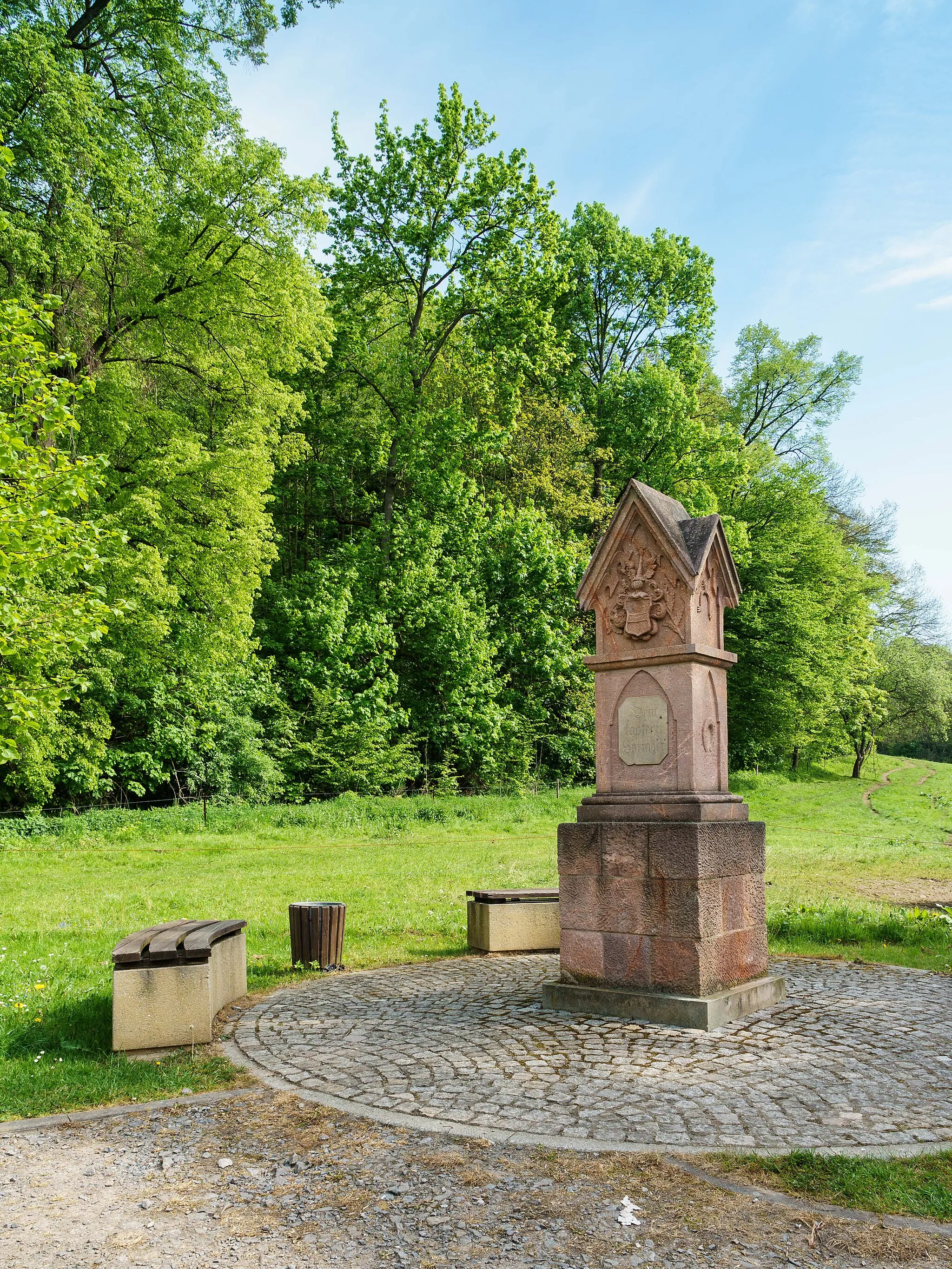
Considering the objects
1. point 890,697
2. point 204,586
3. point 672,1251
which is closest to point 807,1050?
point 672,1251

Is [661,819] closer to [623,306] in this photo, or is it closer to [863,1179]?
[863,1179]

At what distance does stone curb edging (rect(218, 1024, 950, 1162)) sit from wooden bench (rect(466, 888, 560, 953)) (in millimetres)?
4386

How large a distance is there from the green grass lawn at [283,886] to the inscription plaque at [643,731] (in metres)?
3.41

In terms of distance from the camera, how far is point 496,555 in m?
28.1

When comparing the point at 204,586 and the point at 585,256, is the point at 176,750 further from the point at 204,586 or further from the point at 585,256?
the point at 585,256

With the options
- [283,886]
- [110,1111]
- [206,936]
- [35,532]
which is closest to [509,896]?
[206,936]

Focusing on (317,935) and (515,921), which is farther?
(515,921)

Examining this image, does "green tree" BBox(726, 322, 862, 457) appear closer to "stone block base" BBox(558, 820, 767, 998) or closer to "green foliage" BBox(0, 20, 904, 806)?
"green foliage" BBox(0, 20, 904, 806)

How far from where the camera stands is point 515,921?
379 inches

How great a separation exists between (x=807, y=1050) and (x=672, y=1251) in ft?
9.27

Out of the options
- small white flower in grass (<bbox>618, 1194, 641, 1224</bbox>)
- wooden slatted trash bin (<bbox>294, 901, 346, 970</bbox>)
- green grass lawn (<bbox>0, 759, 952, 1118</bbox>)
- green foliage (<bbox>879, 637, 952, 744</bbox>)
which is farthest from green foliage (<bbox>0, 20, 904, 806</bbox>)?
green foliage (<bbox>879, 637, 952, 744</bbox>)

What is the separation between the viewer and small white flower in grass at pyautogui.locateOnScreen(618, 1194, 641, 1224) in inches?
147

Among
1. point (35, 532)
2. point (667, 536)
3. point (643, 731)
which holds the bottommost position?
point (643, 731)

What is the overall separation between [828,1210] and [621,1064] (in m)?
2.02
